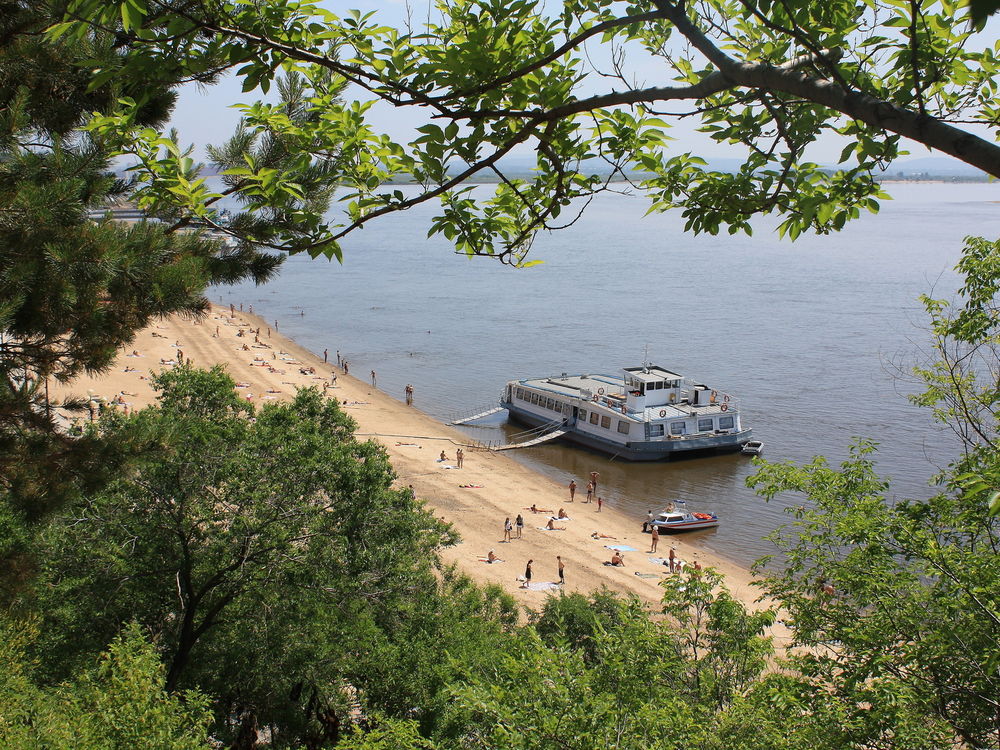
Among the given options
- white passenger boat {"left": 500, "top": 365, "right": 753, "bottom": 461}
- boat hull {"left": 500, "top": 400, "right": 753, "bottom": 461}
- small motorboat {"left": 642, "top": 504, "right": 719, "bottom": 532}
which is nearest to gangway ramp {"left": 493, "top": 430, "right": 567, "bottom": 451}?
white passenger boat {"left": 500, "top": 365, "right": 753, "bottom": 461}

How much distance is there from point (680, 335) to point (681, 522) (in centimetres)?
3294

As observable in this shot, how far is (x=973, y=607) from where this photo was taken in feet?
21.2

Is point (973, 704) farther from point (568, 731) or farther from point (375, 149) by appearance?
point (375, 149)

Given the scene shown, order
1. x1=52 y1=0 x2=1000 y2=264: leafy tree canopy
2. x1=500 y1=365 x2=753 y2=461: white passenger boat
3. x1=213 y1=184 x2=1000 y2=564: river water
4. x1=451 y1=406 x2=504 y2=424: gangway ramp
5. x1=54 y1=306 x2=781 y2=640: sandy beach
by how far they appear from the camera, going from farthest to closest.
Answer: x1=451 y1=406 x2=504 y2=424: gangway ramp
x1=500 y1=365 x2=753 y2=461: white passenger boat
x1=213 y1=184 x2=1000 y2=564: river water
x1=54 y1=306 x2=781 y2=640: sandy beach
x1=52 y1=0 x2=1000 y2=264: leafy tree canopy

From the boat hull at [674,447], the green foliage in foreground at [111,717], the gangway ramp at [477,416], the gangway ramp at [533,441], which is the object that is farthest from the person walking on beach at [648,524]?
the green foliage in foreground at [111,717]

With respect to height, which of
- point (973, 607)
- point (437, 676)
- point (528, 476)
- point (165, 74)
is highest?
point (165, 74)

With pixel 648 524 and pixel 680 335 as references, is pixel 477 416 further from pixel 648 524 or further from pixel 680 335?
pixel 680 335

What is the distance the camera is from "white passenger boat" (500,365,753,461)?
1487 inches

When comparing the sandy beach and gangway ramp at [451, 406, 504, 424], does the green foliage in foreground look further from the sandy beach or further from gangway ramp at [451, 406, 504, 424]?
gangway ramp at [451, 406, 504, 424]

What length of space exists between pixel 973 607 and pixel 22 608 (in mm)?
10039

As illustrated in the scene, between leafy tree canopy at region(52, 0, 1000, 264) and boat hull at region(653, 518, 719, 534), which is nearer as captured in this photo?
leafy tree canopy at region(52, 0, 1000, 264)

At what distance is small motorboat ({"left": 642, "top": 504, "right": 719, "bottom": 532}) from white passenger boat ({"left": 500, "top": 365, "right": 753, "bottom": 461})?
7.06 m

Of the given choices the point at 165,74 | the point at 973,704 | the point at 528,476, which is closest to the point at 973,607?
the point at 973,704

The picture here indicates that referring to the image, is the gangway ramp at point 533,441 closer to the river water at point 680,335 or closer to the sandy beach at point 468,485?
the river water at point 680,335
